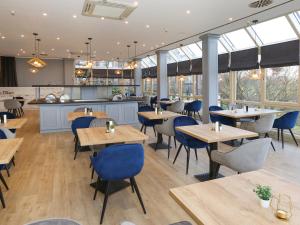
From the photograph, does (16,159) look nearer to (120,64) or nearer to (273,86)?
(273,86)

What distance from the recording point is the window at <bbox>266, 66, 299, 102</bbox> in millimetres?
6289

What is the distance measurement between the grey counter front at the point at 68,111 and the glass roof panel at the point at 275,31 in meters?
4.58

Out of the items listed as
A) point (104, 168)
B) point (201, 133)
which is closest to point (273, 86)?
point (201, 133)

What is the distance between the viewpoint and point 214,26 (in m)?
6.85

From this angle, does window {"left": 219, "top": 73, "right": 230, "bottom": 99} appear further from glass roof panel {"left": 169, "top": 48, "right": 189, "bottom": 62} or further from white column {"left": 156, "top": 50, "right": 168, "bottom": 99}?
white column {"left": 156, "top": 50, "right": 168, "bottom": 99}

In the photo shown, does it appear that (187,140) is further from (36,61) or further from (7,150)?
(36,61)

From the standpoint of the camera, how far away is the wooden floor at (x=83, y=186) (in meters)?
2.72

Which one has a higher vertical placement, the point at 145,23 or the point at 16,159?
the point at 145,23

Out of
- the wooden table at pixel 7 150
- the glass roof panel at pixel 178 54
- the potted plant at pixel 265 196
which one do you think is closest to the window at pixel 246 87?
the glass roof panel at pixel 178 54

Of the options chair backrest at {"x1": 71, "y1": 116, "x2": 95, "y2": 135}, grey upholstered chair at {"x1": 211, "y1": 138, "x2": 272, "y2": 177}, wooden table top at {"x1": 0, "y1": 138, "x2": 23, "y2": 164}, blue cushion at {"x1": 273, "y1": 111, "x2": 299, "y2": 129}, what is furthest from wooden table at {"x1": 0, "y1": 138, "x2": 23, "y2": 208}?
blue cushion at {"x1": 273, "y1": 111, "x2": 299, "y2": 129}

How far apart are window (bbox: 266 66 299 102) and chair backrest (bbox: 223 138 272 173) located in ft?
14.0

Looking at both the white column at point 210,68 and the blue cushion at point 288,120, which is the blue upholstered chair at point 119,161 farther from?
the white column at point 210,68

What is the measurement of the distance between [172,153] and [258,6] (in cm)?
379

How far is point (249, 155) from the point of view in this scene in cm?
283
